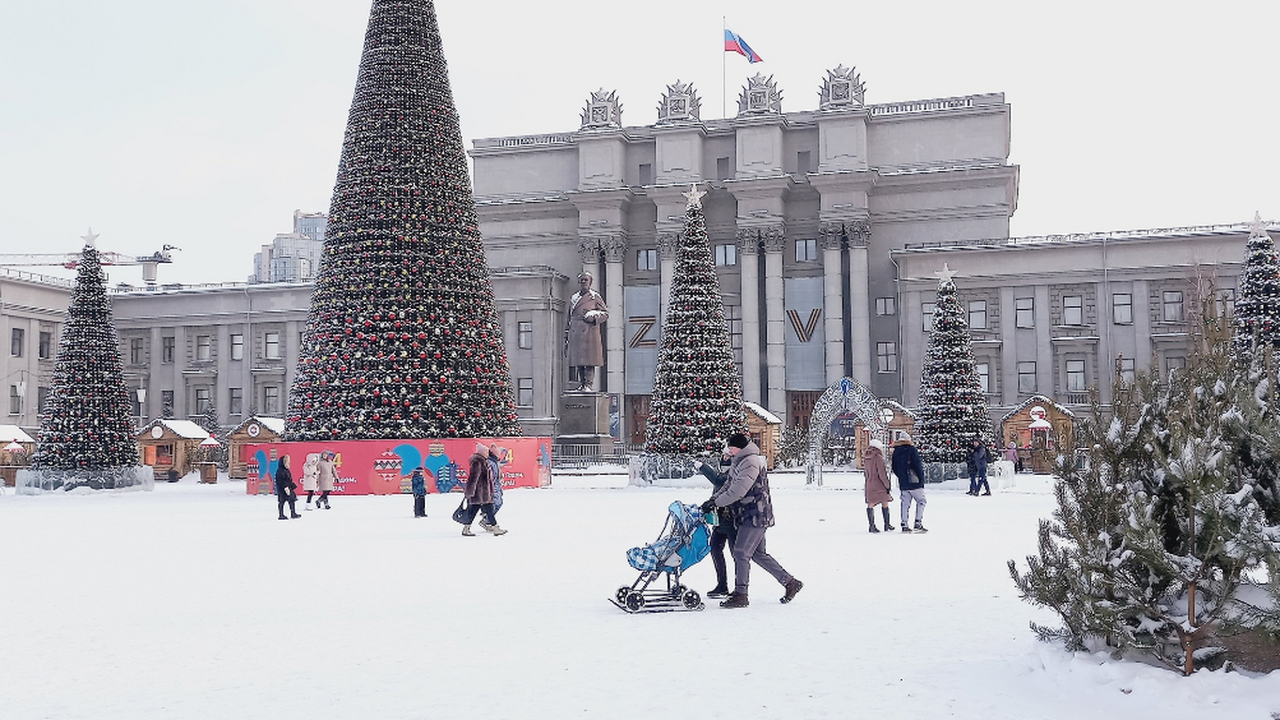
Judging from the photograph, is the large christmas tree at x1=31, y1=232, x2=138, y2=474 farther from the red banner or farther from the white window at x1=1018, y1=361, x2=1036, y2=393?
the white window at x1=1018, y1=361, x2=1036, y2=393

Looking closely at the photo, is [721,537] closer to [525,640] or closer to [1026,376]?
[525,640]

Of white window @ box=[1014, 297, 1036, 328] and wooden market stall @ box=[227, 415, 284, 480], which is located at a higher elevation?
white window @ box=[1014, 297, 1036, 328]

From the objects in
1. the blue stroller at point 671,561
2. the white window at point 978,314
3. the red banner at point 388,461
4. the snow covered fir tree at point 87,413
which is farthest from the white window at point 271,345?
the blue stroller at point 671,561

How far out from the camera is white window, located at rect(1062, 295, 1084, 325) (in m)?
56.4

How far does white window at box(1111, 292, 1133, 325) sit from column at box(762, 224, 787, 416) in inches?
667

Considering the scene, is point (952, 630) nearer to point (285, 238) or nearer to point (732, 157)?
point (732, 157)

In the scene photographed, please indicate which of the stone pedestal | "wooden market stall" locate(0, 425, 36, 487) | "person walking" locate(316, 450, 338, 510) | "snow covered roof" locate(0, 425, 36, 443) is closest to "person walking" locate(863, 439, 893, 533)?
"person walking" locate(316, 450, 338, 510)

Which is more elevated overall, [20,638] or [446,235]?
[446,235]

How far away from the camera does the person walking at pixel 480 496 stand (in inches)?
694

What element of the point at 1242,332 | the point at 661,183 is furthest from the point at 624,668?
the point at 661,183

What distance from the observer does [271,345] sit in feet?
226

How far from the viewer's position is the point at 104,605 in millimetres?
10898

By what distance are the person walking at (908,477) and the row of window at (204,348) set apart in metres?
56.3

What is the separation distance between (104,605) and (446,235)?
21.2 metres
